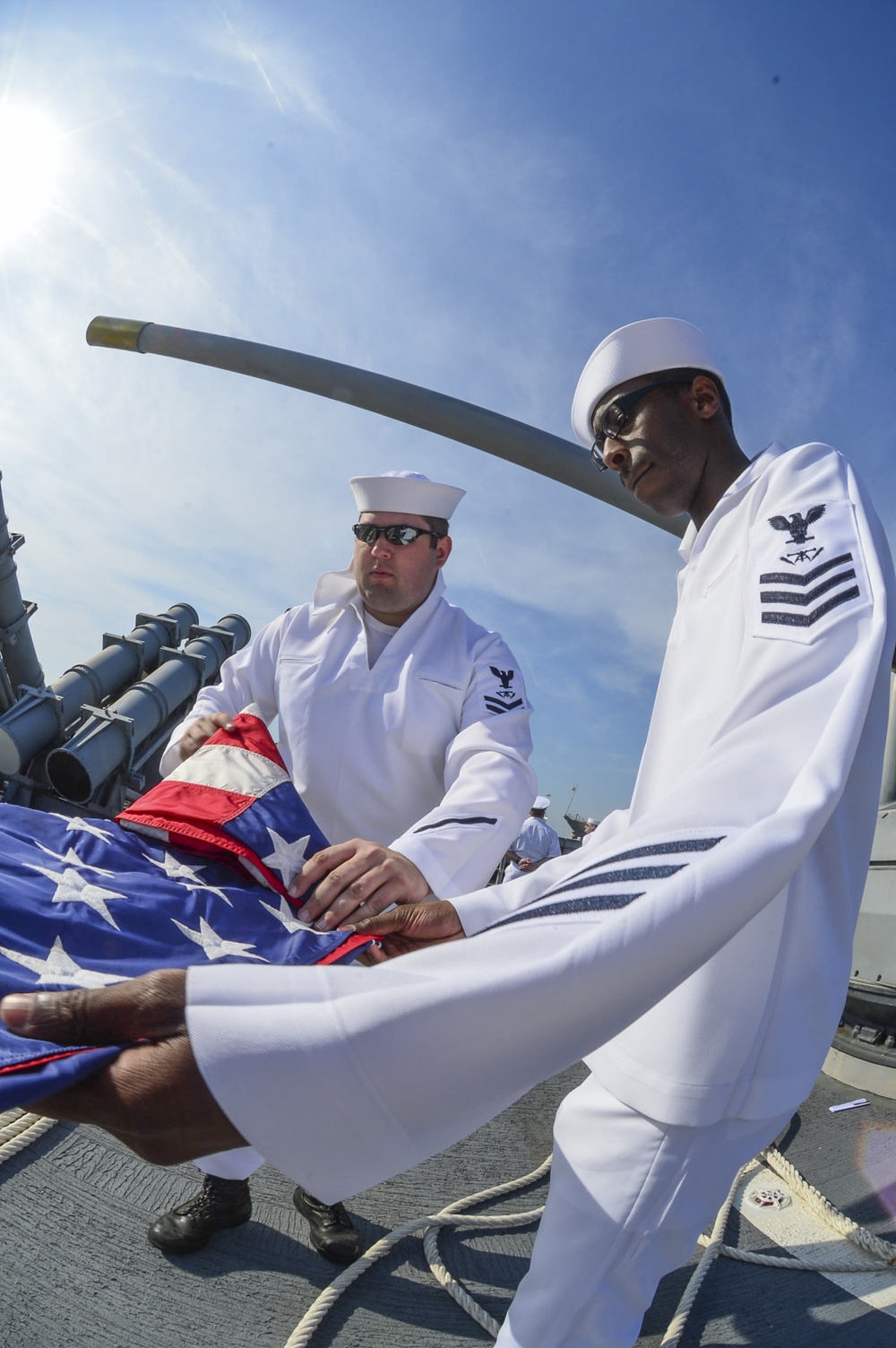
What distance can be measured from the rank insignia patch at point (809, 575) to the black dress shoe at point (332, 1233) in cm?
181

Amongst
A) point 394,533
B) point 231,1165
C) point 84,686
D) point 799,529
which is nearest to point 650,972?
point 799,529

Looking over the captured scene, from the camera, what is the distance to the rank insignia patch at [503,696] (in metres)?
2.38

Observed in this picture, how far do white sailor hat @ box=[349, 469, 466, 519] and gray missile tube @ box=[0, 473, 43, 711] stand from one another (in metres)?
8.39

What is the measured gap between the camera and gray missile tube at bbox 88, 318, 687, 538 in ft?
16.7

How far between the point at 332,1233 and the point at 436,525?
199 cm

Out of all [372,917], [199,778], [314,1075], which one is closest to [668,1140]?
[372,917]

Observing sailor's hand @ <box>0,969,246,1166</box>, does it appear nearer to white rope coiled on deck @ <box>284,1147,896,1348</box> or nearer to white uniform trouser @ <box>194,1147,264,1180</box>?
white rope coiled on deck @ <box>284,1147,896,1348</box>

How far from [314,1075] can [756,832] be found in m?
0.45

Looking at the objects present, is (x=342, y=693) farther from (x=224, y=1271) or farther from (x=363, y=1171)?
(x=363, y=1171)

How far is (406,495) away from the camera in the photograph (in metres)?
2.66

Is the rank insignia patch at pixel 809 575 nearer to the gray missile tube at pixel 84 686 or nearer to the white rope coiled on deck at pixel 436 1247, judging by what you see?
the white rope coiled on deck at pixel 436 1247

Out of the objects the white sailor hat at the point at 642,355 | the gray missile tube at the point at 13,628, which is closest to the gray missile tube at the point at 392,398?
the white sailor hat at the point at 642,355

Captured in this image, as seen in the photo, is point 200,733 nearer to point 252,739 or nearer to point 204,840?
point 252,739

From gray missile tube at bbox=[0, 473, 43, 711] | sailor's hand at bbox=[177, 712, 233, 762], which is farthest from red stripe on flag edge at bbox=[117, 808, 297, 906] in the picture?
gray missile tube at bbox=[0, 473, 43, 711]
